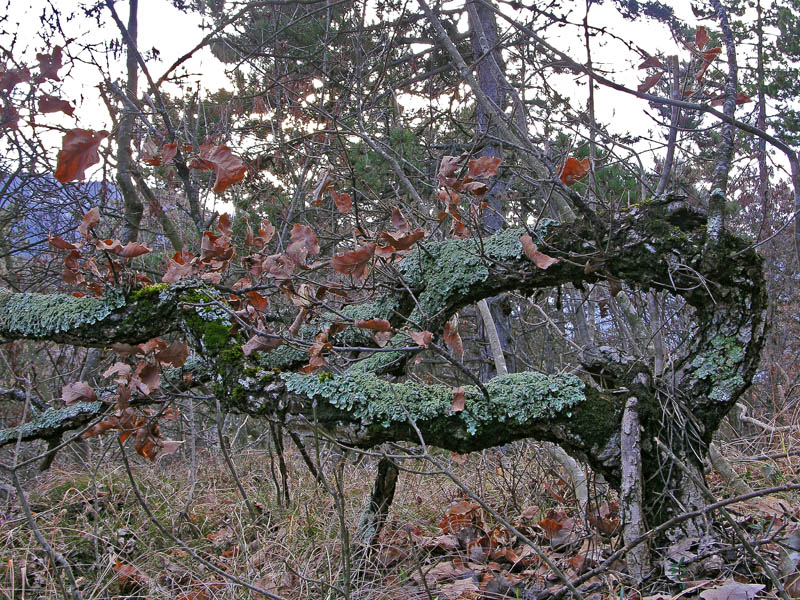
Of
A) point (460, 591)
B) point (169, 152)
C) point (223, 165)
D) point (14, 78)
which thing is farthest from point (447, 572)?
point (14, 78)

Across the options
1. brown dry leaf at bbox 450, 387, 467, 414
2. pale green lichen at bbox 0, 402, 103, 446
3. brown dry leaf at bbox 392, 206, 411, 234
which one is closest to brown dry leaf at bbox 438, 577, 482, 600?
brown dry leaf at bbox 450, 387, 467, 414

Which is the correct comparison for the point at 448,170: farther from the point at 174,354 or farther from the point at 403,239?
the point at 174,354

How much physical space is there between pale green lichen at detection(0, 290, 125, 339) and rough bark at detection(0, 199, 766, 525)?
41 cm

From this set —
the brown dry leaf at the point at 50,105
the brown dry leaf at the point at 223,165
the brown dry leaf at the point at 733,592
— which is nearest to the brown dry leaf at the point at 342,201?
the brown dry leaf at the point at 223,165

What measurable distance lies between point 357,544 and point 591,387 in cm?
113

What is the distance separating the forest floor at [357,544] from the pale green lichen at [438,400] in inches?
9.6

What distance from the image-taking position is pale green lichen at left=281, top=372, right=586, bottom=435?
2018mm

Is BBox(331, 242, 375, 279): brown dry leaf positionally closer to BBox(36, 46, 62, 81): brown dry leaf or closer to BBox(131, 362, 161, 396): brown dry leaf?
BBox(131, 362, 161, 396): brown dry leaf

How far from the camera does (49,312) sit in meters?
2.48

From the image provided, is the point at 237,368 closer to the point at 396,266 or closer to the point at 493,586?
the point at 396,266

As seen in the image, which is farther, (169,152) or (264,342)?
(169,152)

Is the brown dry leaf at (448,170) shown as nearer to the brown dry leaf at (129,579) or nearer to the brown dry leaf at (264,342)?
the brown dry leaf at (264,342)

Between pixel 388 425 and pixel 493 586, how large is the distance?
0.64 m

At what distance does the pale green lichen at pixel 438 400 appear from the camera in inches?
79.4
